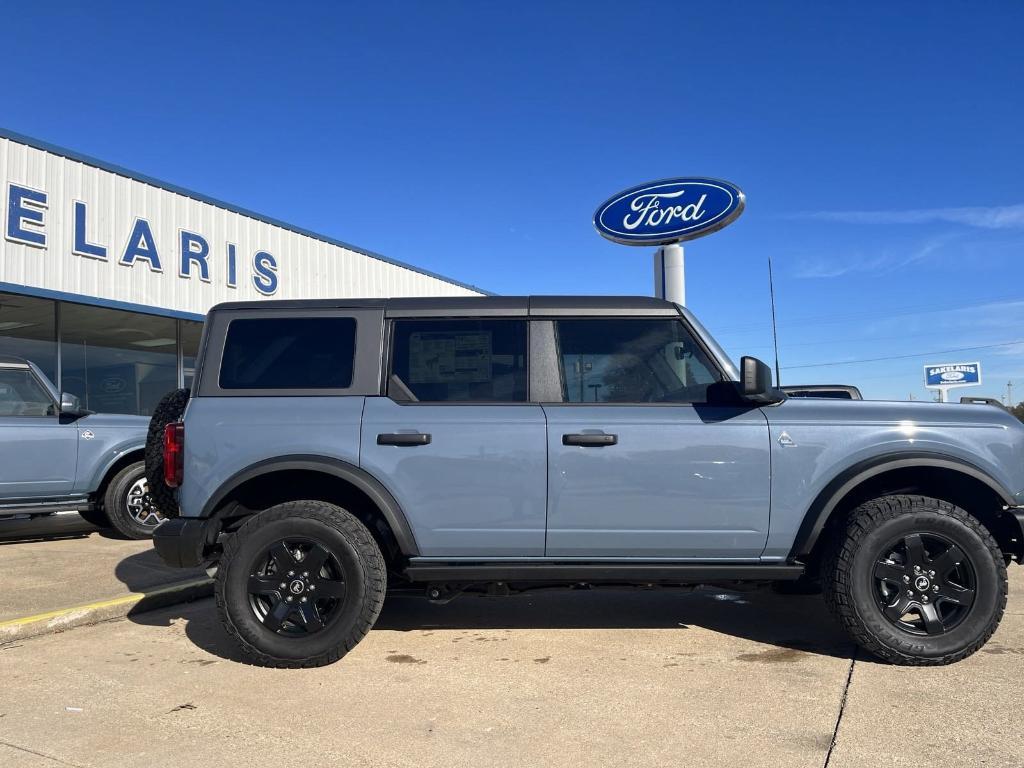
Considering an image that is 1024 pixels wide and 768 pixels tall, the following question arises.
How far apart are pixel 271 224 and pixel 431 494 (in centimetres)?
1307

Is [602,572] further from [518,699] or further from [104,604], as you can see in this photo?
[104,604]

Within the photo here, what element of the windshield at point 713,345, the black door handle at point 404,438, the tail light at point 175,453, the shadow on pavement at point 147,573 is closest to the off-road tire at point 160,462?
the tail light at point 175,453

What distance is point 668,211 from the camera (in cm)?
1088

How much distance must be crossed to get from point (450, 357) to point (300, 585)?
1400 millimetres

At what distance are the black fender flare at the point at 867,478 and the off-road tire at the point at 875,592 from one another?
0.17 meters

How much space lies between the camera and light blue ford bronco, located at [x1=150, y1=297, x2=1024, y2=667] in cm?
372

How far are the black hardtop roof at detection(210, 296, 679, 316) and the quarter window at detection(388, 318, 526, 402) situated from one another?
2.5 inches

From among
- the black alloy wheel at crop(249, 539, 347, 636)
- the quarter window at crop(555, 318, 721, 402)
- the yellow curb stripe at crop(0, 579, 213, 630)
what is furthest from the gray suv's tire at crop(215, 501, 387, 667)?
the yellow curb stripe at crop(0, 579, 213, 630)

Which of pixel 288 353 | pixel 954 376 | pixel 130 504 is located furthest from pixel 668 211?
pixel 954 376

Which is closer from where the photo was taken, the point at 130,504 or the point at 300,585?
the point at 300,585

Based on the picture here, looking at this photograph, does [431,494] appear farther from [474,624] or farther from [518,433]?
[474,624]

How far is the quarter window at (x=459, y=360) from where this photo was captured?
3951 millimetres

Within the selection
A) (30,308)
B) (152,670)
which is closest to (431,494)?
A: (152,670)

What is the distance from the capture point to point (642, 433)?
149 inches
